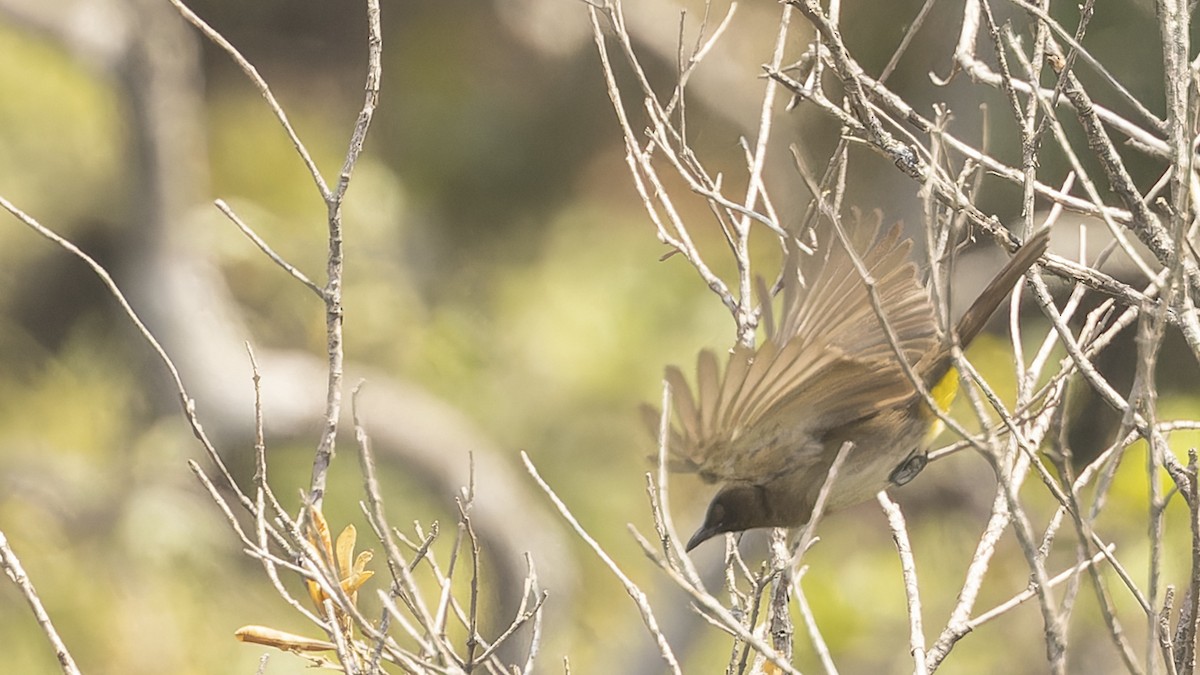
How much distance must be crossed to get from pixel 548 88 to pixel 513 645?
5.21 feet

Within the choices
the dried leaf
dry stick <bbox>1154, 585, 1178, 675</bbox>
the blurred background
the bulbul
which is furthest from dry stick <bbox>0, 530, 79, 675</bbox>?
the blurred background

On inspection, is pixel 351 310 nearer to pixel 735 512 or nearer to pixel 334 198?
pixel 735 512

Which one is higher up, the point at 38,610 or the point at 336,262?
the point at 336,262

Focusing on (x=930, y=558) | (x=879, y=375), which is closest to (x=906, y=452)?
(x=879, y=375)

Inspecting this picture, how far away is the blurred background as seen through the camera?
230 cm

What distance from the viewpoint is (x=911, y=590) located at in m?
0.62

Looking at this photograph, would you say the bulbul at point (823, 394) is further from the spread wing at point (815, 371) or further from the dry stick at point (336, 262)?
the dry stick at point (336, 262)

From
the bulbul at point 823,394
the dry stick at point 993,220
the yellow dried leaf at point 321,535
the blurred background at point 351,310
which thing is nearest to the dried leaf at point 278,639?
the yellow dried leaf at point 321,535

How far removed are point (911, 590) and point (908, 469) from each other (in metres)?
0.16

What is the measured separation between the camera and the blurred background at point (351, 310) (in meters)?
2.30

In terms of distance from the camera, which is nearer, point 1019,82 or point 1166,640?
point 1166,640

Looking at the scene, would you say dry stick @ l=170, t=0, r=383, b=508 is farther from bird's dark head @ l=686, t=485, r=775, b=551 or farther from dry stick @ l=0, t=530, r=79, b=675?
bird's dark head @ l=686, t=485, r=775, b=551

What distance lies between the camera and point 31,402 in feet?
9.02

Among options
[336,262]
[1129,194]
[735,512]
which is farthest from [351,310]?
[1129,194]
